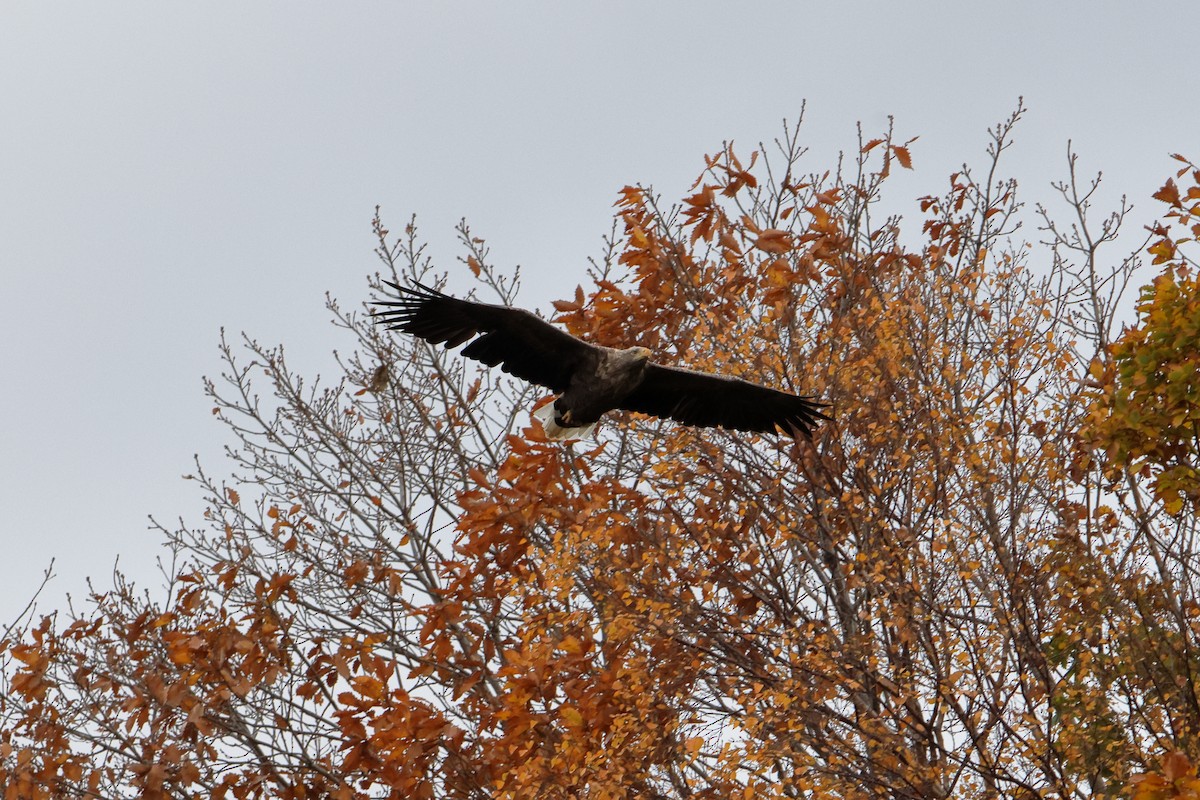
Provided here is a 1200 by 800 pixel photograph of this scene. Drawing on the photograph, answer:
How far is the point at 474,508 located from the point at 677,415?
6.22 feet

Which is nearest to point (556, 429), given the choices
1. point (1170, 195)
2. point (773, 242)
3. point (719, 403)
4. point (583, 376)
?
point (583, 376)

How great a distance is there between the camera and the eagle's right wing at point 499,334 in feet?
22.8

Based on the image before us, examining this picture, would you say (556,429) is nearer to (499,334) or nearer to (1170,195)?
(499,334)

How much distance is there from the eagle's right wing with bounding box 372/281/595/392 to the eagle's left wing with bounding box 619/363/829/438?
0.47 meters

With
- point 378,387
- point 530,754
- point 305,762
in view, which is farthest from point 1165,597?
point 378,387

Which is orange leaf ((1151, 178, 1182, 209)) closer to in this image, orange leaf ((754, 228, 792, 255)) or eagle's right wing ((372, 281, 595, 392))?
orange leaf ((754, 228, 792, 255))

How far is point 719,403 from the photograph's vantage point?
7344 mm

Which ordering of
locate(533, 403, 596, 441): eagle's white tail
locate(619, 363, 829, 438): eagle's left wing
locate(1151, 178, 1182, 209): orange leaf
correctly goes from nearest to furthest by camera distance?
1. locate(1151, 178, 1182, 209): orange leaf
2. locate(619, 363, 829, 438): eagle's left wing
3. locate(533, 403, 596, 441): eagle's white tail

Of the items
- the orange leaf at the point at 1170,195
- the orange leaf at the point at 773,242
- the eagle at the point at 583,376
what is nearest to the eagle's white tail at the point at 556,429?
the eagle at the point at 583,376

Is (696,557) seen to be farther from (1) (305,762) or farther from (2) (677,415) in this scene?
(1) (305,762)

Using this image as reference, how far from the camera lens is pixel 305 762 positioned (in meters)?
7.04

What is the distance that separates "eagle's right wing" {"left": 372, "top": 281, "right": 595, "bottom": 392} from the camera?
22.8 ft

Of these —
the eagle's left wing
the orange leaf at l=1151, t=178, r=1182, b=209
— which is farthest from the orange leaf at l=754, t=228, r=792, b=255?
the orange leaf at l=1151, t=178, r=1182, b=209

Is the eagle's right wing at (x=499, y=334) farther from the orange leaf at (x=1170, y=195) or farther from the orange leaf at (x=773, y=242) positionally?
the orange leaf at (x=1170, y=195)
